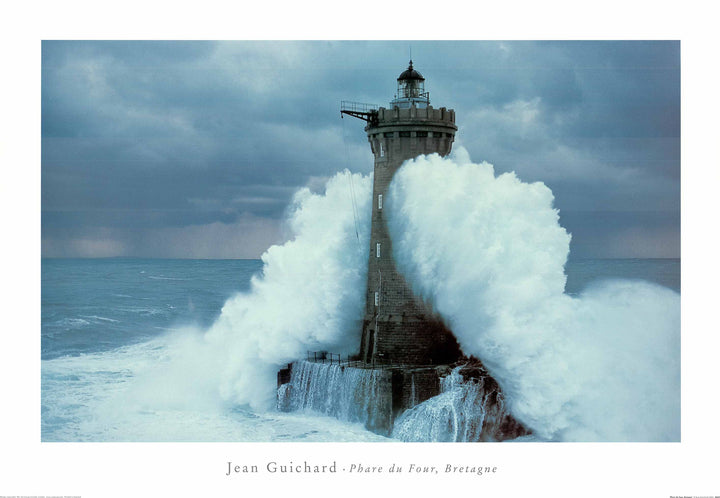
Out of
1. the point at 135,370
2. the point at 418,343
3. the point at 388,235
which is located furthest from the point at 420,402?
the point at 135,370

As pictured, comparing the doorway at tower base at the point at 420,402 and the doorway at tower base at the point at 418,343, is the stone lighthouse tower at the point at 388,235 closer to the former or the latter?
the doorway at tower base at the point at 418,343

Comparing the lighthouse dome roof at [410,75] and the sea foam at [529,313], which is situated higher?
the lighthouse dome roof at [410,75]

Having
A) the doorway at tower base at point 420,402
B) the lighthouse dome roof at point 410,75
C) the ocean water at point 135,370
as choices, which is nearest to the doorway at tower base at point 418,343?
the doorway at tower base at point 420,402

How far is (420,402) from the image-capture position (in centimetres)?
1697

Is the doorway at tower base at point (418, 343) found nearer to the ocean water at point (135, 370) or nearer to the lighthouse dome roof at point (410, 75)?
the ocean water at point (135, 370)

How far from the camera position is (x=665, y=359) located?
664 inches

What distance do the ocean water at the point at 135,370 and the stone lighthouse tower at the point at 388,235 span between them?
68.1 inches

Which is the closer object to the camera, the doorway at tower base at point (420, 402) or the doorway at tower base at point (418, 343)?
the doorway at tower base at point (420, 402)

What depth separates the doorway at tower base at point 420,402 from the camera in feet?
54.3

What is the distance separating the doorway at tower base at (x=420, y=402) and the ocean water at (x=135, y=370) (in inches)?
12.8

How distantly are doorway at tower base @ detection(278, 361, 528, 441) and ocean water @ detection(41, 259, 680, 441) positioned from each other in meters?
0.33
